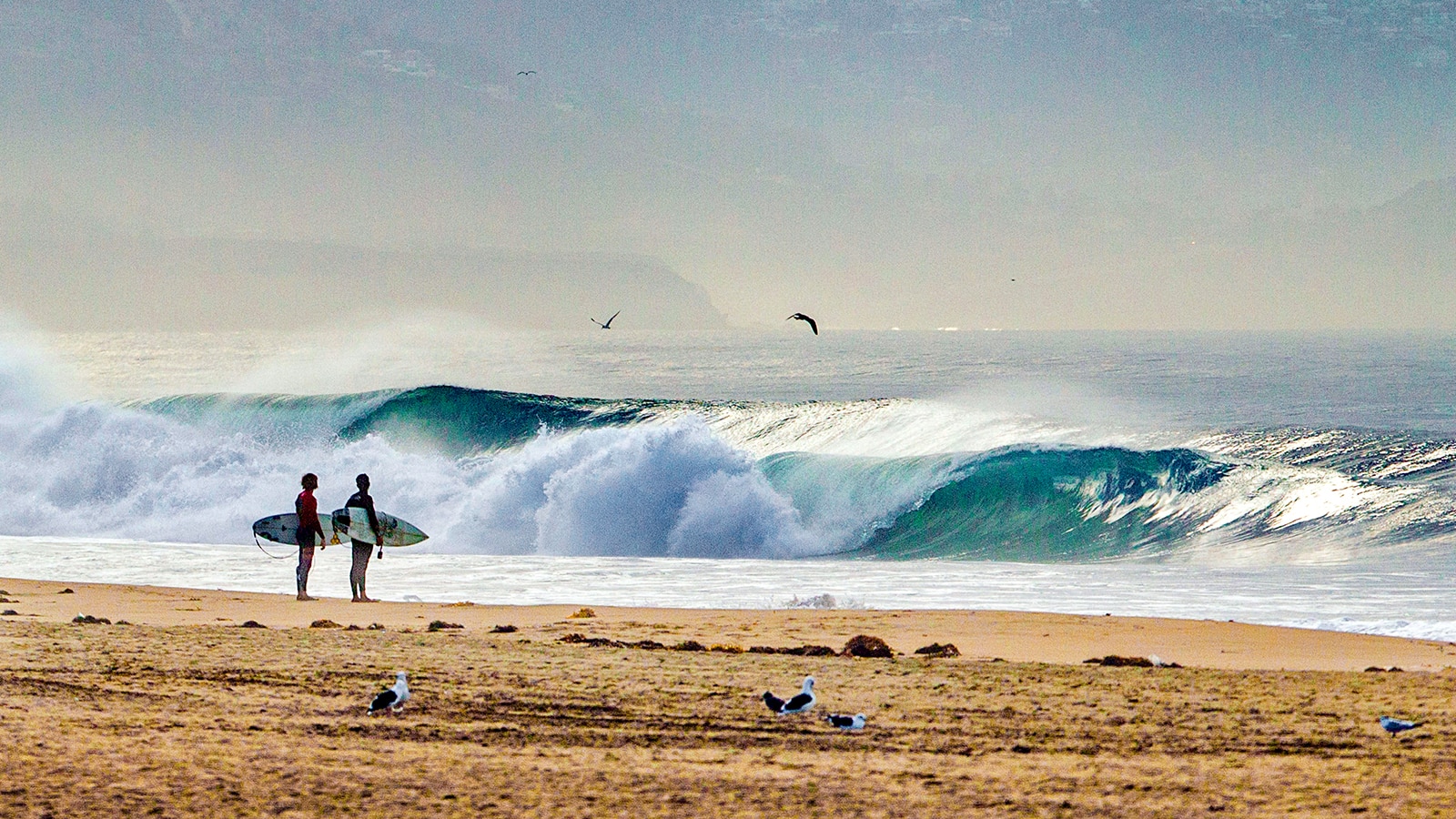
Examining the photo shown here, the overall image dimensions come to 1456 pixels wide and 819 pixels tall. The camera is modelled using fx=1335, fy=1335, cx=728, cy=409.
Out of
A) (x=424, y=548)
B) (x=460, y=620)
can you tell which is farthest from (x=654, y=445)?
(x=460, y=620)

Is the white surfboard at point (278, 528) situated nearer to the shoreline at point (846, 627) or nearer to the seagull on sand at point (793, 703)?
the shoreline at point (846, 627)

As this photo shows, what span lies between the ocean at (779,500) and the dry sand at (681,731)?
418cm

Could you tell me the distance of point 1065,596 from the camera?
1204 cm

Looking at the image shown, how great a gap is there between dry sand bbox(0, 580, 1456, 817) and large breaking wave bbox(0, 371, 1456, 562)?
991 centimetres

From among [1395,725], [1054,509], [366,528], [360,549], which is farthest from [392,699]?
[1054,509]

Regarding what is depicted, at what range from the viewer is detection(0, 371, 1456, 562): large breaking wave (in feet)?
59.0

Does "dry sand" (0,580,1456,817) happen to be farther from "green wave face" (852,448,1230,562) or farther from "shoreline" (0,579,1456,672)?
"green wave face" (852,448,1230,562)

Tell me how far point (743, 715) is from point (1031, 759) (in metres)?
1.30

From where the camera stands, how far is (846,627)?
9.25 m

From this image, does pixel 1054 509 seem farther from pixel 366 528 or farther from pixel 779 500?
pixel 366 528

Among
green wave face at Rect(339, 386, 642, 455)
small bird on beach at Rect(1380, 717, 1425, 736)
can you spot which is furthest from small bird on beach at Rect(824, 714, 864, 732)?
green wave face at Rect(339, 386, 642, 455)

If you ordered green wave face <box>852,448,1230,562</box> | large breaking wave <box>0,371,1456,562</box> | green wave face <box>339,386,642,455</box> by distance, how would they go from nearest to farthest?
green wave face <box>852,448,1230,562</box> → large breaking wave <box>0,371,1456,562</box> → green wave face <box>339,386,642,455</box>

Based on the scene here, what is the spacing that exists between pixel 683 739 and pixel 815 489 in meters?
16.9

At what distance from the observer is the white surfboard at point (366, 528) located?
38.9 feet
